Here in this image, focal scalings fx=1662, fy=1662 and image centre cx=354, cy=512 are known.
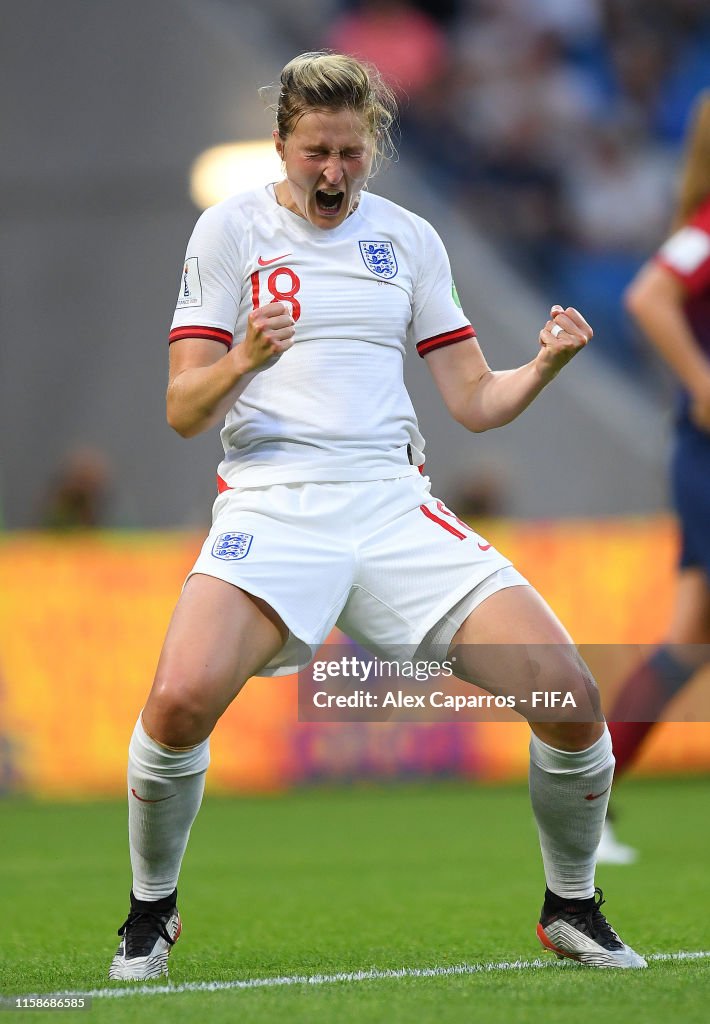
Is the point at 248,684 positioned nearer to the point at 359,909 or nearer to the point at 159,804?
the point at 359,909

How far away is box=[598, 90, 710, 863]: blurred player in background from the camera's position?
17.3 feet

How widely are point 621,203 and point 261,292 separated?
9415 millimetres

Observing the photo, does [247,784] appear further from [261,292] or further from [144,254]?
[261,292]

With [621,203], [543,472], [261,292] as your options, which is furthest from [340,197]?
[621,203]

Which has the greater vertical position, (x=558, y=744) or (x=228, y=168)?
(x=228, y=168)

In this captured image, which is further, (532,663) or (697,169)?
(697,169)

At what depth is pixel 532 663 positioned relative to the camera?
3705 mm

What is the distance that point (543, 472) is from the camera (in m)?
12.1

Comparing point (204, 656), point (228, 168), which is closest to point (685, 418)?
point (204, 656)

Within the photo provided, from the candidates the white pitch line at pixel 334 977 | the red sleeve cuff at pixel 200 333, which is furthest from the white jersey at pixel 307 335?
the white pitch line at pixel 334 977

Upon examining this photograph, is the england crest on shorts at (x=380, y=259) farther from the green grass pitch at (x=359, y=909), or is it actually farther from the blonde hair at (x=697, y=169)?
the blonde hair at (x=697, y=169)

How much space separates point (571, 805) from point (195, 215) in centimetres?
989

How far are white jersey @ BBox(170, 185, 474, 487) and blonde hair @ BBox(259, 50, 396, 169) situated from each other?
9.8 inches

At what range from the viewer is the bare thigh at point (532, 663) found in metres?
3.71
